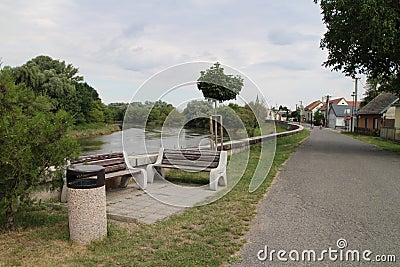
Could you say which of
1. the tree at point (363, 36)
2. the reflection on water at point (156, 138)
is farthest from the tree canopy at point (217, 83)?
the tree at point (363, 36)

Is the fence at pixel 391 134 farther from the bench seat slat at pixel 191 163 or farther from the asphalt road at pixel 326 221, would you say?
the bench seat slat at pixel 191 163

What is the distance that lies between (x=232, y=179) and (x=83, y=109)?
5357cm

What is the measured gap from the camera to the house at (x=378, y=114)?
39438mm

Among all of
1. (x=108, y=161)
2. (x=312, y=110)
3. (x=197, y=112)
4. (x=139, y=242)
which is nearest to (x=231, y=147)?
(x=197, y=112)

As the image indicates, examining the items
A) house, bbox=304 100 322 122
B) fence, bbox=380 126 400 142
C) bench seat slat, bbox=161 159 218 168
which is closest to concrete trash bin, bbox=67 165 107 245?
bench seat slat, bbox=161 159 218 168

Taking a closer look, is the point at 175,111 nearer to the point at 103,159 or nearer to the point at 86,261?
the point at 103,159

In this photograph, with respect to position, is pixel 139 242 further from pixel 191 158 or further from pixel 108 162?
pixel 191 158

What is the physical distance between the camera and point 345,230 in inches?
199

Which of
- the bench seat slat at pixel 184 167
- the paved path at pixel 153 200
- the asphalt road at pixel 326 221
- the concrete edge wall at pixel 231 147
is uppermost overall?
the concrete edge wall at pixel 231 147

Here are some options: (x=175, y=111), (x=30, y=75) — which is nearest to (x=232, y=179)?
(x=175, y=111)

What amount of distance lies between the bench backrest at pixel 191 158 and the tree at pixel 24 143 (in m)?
3.67

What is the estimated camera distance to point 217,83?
26.8 ft

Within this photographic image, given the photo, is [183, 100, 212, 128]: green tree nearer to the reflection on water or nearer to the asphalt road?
the reflection on water

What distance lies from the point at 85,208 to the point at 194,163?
4.10 m
